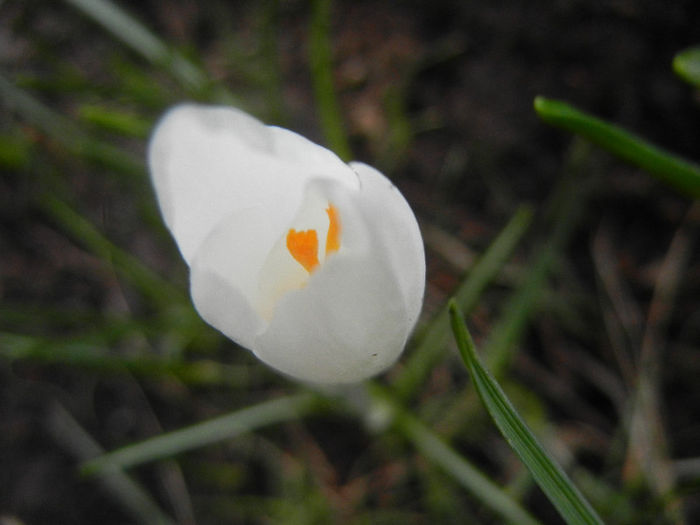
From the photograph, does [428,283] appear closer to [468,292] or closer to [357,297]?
[468,292]

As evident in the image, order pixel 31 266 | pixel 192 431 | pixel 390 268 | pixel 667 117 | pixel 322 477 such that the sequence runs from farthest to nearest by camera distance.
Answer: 1. pixel 31 266
2. pixel 322 477
3. pixel 667 117
4. pixel 192 431
5. pixel 390 268

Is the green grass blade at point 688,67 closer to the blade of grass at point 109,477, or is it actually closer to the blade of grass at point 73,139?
the blade of grass at point 73,139

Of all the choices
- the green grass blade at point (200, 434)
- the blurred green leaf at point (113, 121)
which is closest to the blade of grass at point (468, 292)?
the green grass blade at point (200, 434)

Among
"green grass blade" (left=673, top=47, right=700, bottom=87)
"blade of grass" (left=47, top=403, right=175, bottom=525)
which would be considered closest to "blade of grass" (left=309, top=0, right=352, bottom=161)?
"green grass blade" (left=673, top=47, right=700, bottom=87)

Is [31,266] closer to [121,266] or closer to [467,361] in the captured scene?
[121,266]

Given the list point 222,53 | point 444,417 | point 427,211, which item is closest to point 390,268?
point 444,417

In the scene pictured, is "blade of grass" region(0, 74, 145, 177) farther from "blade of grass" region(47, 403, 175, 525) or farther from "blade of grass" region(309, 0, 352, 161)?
"blade of grass" region(47, 403, 175, 525)
